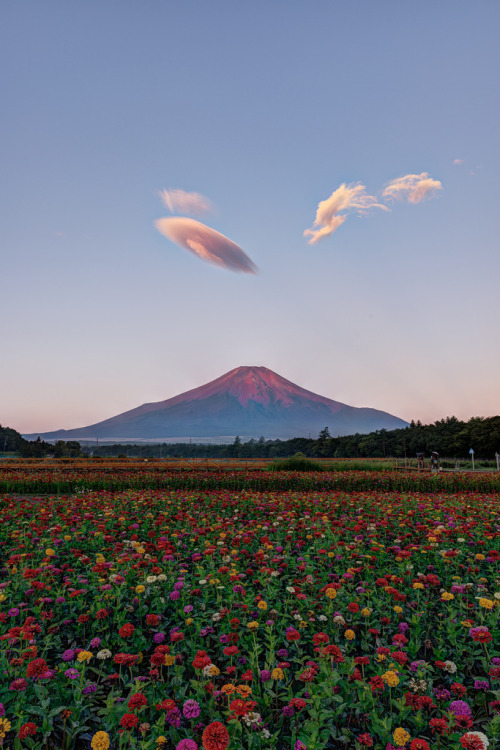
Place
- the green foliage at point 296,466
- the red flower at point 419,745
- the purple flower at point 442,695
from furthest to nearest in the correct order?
the green foliage at point 296,466, the purple flower at point 442,695, the red flower at point 419,745

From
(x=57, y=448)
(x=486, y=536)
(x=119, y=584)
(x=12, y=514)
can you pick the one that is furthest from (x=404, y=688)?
(x=57, y=448)

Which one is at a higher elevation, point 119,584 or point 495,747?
point 119,584

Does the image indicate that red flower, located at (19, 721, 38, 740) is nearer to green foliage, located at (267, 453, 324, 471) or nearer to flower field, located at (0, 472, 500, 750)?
flower field, located at (0, 472, 500, 750)

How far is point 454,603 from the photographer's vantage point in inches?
164

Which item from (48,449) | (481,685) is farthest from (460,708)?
(48,449)

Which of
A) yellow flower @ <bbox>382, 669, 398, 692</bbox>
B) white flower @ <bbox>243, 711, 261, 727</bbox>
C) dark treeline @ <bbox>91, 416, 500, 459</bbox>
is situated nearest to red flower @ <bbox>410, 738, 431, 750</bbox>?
yellow flower @ <bbox>382, 669, 398, 692</bbox>

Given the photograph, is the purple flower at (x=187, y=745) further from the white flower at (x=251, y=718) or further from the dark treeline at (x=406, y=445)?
the dark treeline at (x=406, y=445)

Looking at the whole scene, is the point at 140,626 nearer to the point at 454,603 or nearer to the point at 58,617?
the point at 58,617

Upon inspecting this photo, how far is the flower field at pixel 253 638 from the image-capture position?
2.48 meters

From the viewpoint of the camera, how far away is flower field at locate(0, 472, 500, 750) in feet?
8.13

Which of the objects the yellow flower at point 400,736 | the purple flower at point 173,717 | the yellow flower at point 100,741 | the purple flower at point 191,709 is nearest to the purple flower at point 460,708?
the yellow flower at point 400,736

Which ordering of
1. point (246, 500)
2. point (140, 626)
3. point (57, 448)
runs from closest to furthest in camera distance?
1. point (140, 626)
2. point (246, 500)
3. point (57, 448)

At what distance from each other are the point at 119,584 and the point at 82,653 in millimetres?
1321

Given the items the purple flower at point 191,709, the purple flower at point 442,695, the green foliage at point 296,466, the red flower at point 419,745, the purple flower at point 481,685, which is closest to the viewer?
the red flower at point 419,745
